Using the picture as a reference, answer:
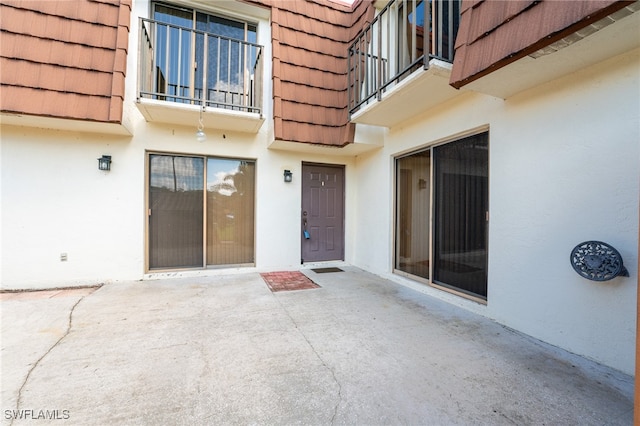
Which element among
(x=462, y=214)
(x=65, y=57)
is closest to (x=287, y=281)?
(x=462, y=214)

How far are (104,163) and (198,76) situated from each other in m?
1.97

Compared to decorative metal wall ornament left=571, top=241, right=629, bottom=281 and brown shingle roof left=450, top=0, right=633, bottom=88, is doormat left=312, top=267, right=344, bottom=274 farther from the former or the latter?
A: brown shingle roof left=450, top=0, right=633, bottom=88

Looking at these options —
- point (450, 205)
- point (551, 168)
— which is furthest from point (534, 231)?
point (450, 205)

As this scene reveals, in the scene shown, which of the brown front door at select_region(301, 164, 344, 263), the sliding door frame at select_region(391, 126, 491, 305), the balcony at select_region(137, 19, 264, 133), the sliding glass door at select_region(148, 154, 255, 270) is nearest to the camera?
the sliding door frame at select_region(391, 126, 491, 305)

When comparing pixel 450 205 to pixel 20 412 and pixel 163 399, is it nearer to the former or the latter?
pixel 163 399

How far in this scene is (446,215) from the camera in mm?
3488

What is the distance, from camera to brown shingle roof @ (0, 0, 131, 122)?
3.18 m

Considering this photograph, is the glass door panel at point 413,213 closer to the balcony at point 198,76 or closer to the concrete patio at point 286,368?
the concrete patio at point 286,368

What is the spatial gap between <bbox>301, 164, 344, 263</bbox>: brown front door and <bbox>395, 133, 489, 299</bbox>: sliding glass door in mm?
1387

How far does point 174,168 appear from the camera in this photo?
4.38 m

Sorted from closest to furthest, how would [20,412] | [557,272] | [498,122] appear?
[20,412] → [557,272] → [498,122]

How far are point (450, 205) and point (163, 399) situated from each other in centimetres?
341

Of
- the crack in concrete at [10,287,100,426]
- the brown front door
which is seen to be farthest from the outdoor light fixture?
the crack in concrete at [10,287,100,426]

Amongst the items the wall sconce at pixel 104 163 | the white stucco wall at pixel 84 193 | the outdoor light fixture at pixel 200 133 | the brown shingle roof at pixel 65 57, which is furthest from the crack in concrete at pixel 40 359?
the outdoor light fixture at pixel 200 133
